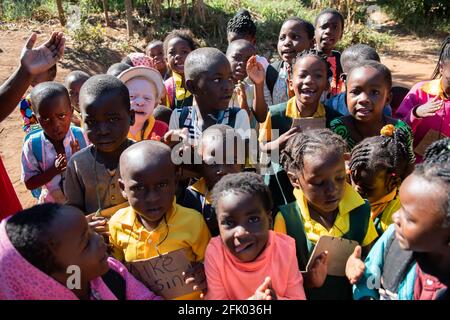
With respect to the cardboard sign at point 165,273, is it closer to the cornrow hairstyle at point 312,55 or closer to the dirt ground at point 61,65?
the cornrow hairstyle at point 312,55

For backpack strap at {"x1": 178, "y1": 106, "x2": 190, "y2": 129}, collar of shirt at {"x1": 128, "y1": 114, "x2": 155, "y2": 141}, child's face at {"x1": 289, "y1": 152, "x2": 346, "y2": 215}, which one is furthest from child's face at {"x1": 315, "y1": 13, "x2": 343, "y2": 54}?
child's face at {"x1": 289, "y1": 152, "x2": 346, "y2": 215}

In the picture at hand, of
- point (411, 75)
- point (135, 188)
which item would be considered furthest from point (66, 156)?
point (411, 75)

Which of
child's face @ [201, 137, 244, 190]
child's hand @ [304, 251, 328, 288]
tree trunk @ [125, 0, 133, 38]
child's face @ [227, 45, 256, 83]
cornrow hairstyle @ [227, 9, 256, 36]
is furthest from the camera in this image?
tree trunk @ [125, 0, 133, 38]

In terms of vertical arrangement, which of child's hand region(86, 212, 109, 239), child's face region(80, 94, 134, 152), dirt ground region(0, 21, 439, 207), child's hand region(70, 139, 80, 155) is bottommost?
dirt ground region(0, 21, 439, 207)

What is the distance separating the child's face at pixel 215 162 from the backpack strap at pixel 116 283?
669mm

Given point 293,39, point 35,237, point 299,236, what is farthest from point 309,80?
point 35,237

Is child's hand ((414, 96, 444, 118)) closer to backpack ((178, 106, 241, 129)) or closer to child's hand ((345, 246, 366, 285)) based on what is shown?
backpack ((178, 106, 241, 129))

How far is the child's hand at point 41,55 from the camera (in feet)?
7.39

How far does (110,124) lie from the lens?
2248 millimetres

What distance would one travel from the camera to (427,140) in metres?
2.96

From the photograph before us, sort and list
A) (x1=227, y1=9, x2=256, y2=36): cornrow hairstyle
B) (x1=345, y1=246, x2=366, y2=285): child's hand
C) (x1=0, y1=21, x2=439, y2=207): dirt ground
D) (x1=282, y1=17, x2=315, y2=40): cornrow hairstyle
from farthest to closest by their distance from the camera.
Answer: (x1=0, y1=21, x2=439, y2=207): dirt ground
(x1=227, y1=9, x2=256, y2=36): cornrow hairstyle
(x1=282, y1=17, x2=315, y2=40): cornrow hairstyle
(x1=345, y1=246, x2=366, y2=285): child's hand

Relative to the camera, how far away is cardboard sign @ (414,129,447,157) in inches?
115

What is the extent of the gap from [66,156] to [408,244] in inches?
81.8

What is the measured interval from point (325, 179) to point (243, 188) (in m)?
0.40
